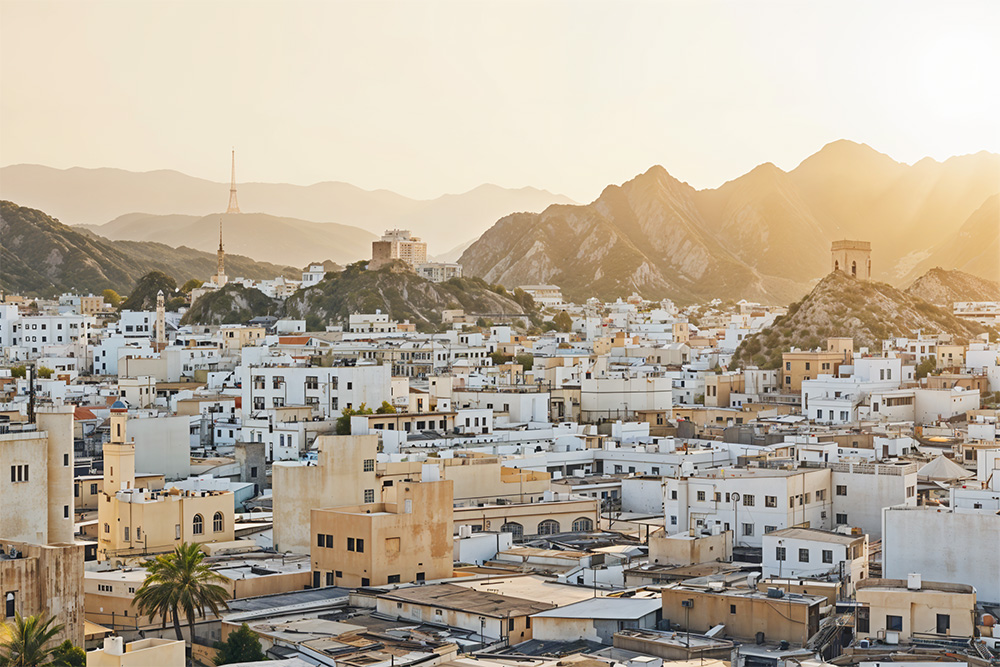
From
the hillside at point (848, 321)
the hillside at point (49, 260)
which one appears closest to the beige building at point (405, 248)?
the hillside at point (49, 260)

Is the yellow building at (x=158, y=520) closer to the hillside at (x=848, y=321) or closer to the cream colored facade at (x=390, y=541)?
the cream colored facade at (x=390, y=541)

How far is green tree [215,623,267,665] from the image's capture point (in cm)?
2350

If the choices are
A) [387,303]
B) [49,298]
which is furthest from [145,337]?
[49,298]

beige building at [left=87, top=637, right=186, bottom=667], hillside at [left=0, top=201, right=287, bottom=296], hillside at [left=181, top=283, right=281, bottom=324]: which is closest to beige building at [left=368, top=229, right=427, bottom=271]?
hillside at [left=181, top=283, right=281, bottom=324]

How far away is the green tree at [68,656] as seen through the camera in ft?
72.5

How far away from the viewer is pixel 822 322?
90125 mm

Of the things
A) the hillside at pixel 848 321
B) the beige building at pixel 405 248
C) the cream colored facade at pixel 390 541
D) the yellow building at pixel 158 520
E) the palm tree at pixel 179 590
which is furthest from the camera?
the beige building at pixel 405 248

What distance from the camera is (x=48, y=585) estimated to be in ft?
80.9

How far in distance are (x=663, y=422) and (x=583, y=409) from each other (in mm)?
3872

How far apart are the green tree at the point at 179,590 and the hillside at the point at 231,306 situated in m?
83.1

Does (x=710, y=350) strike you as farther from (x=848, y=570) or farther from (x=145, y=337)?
(x=848, y=570)

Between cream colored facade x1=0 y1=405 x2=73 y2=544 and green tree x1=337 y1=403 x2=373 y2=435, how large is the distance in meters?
19.7

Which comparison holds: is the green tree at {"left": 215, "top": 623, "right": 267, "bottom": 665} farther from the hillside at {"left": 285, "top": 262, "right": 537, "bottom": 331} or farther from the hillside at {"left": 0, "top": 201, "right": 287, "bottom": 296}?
the hillside at {"left": 0, "top": 201, "right": 287, "bottom": 296}

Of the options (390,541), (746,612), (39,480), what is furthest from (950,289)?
(39,480)
